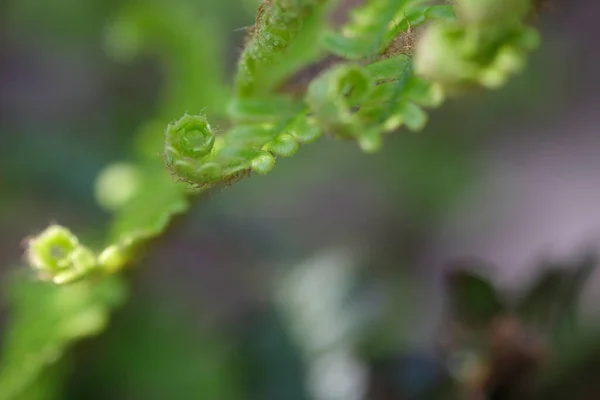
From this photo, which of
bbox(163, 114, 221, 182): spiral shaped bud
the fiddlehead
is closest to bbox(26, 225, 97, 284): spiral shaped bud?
bbox(163, 114, 221, 182): spiral shaped bud

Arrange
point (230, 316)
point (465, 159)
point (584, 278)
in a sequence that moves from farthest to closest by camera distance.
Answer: point (465, 159), point (230, 316), point (584, 278)

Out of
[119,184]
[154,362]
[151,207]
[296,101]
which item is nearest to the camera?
[296,101]

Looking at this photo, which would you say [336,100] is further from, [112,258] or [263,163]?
[112,258]

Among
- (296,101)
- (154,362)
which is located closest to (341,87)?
(296,101)

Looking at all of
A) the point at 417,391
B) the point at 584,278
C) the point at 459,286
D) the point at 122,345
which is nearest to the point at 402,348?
the point at 417,391

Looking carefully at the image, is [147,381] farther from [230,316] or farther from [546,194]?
[546,194]

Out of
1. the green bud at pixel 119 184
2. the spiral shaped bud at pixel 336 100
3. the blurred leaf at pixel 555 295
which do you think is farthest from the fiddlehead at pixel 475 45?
the green bud at pixel 119 184

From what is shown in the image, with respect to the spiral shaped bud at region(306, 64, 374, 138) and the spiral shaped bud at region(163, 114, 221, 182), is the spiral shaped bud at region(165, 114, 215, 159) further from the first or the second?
the spiral shaped bud at region(306, 64, 374, 138)
